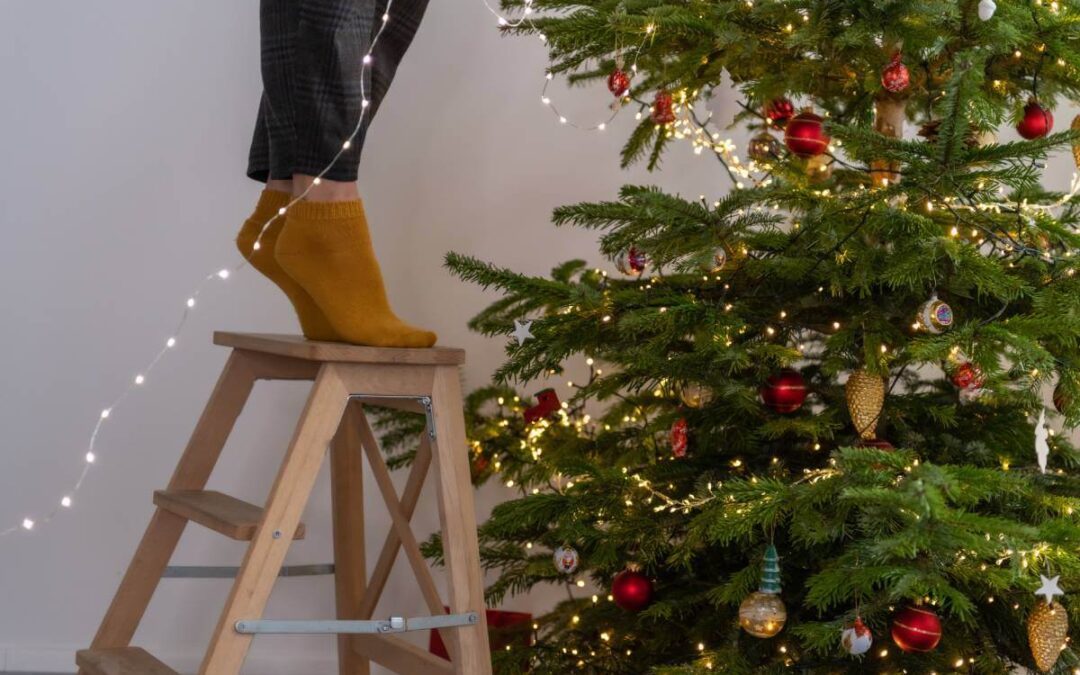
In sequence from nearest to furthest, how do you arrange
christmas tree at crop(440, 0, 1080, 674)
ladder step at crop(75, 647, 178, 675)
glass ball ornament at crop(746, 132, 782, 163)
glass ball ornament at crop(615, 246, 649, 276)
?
christmas tree at crop(440, 0, 1080, 674) < ladder step at crop(75, 647, 178, 675) < glass ball ornament at crop(615, 246, 649, 276) < glass ball ornament at crop(746, 132, 782, 163)

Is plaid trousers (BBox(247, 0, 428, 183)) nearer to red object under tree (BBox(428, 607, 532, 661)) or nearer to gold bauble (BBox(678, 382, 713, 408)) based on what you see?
gold bauble (BBox(678, 382, 713, 408))

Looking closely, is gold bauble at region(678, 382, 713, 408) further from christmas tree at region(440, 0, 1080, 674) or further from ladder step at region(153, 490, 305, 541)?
ladder step at region(153, 490, 305, 541)

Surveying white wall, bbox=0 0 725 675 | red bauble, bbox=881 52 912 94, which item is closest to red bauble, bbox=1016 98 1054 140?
red bauble, bbox=881 52 912 94

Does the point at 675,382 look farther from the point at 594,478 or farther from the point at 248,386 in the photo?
the point at 248,386

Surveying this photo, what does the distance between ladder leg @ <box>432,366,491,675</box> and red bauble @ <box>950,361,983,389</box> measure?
0.52 m

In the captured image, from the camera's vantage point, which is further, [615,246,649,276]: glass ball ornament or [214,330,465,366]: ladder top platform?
[615,246,649,276]: glass ball ornament

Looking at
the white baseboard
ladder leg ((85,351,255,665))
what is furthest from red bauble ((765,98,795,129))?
the white baseboard

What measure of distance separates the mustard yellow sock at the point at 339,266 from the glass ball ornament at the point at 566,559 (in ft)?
1.10

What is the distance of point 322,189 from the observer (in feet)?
3.75

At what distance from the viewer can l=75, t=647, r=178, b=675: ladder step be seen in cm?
125

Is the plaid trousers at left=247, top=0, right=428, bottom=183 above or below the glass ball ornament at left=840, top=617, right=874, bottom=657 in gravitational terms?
above

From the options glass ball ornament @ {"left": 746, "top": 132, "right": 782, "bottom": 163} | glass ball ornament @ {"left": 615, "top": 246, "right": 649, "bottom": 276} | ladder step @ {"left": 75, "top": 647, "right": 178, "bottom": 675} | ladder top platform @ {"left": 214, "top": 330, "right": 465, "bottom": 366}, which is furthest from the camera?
glass ball ornament @ {"left": 746, "top": 132, "right": 782, "bottom": 163}

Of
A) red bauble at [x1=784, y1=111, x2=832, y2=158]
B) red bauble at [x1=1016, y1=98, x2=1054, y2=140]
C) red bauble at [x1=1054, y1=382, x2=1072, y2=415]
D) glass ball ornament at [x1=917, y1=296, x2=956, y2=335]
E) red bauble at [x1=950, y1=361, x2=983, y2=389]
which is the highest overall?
red bauble at [x1=1016, y1=98, x2=1054, y2=140]

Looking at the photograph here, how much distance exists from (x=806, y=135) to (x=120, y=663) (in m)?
0.98
